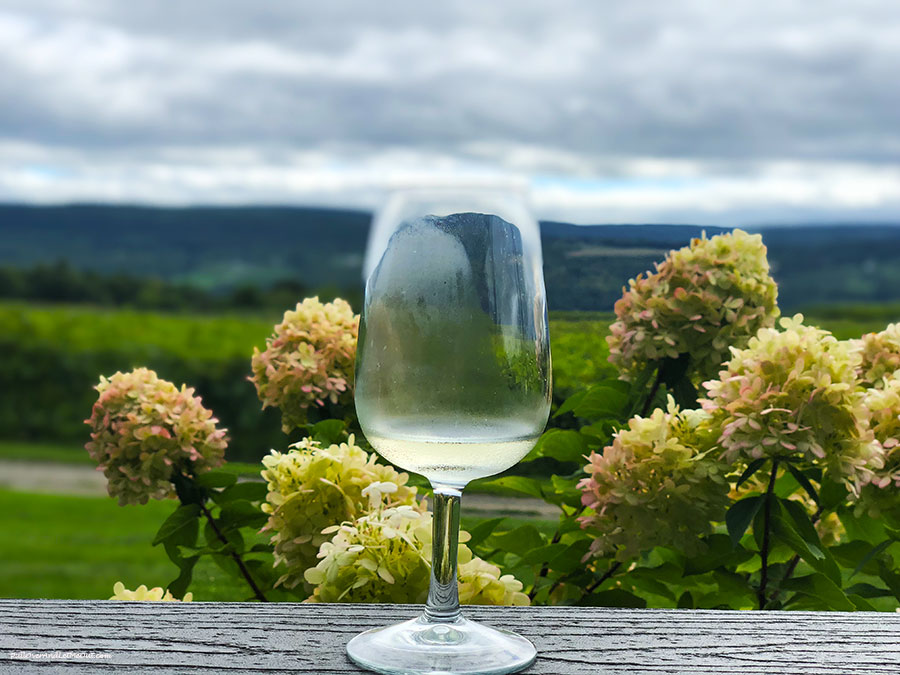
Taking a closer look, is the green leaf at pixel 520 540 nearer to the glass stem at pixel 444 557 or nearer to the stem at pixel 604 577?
the stem at pixel 604 577

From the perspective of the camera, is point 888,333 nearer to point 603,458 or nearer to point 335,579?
point 603,458

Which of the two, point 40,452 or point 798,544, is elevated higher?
point 798,544

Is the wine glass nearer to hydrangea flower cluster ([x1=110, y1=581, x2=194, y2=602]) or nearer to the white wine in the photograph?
the white wine

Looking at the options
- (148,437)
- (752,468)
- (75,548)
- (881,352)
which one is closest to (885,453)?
(752,468)

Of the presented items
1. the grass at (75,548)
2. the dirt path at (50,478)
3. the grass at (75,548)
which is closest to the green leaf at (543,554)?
the grass at (75,548)

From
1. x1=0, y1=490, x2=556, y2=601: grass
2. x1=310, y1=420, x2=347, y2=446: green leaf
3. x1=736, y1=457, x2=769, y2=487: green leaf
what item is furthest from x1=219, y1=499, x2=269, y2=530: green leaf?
x1=0, y1=490, x2=556, y2=601: grass

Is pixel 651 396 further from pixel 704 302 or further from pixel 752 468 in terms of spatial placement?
pixel 752 468
